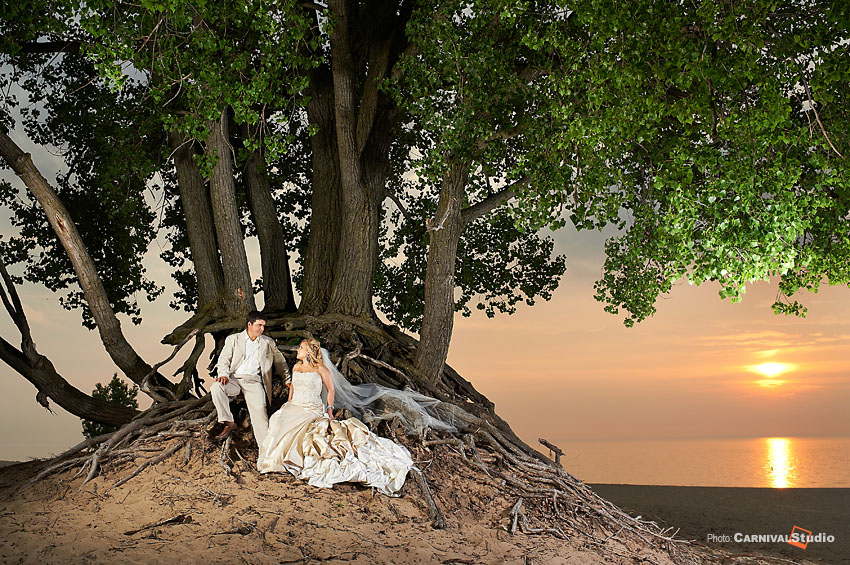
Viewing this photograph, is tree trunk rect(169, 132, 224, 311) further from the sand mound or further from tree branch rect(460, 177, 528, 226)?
tree branch rect(460, 177, 528, 226)

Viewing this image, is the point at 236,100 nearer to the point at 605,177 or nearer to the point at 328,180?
the point at 328,180

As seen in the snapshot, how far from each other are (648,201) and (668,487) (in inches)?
308

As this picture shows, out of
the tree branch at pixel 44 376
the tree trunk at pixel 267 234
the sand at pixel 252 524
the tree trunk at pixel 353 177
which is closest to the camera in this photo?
the sand at pixel 252 524

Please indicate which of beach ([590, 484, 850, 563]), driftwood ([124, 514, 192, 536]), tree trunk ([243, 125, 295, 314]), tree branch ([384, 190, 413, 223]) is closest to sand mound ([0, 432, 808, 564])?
driftwood ([124, 514, 192, 536])

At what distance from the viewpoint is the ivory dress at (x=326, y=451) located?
7.94 meters

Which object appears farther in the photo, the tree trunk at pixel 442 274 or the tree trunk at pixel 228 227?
the tree trunk at pixel 228 227

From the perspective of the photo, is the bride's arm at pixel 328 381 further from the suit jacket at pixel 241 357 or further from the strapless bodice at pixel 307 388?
the suit jacket at pixel 241 357

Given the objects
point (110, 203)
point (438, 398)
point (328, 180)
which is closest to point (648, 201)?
point (438, 398)

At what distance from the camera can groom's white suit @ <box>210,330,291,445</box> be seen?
28.6ft

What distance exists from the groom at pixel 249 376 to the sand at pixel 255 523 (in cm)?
50

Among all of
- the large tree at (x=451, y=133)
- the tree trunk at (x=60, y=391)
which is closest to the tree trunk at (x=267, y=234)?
the large tree at (x=451, y=133)

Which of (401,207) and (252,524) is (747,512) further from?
(252,524)

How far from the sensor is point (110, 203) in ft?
43.0

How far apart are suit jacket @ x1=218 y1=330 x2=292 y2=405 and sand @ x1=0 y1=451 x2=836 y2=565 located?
0.97 meters
